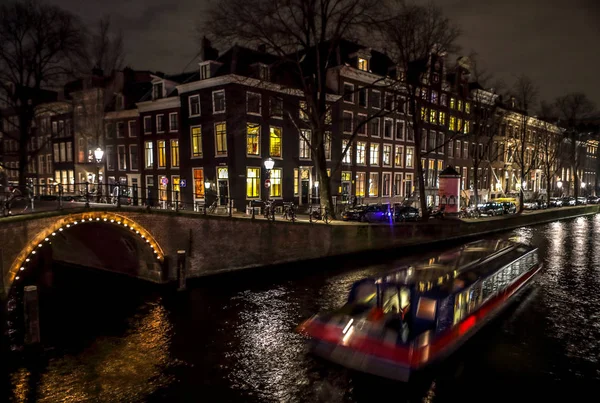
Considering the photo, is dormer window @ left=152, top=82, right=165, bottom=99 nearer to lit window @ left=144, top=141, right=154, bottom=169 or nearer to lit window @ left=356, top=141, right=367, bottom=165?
lit window @ left=144, top=141, right=154, bottom=169

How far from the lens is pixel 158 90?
40125 millimetres

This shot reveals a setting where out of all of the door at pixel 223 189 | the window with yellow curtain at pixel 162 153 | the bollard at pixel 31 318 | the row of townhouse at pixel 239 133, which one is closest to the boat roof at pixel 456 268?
the bollard at pixel 31 318

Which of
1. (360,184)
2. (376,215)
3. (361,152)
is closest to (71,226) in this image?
(376,215)

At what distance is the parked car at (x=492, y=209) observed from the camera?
43434 millimetres

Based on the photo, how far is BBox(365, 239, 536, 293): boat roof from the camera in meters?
11.7

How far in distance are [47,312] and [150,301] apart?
4079 mm

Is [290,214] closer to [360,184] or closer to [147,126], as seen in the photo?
[360,184]

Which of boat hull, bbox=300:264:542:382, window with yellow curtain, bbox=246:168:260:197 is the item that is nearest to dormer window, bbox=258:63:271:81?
window with yellow curtain, bbox=246:168:260:197

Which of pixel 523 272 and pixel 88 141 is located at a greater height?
pixel 88 141

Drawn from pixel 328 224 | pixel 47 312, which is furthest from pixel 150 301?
pixel 328 224

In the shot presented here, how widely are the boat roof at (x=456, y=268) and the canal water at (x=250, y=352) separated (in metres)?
2.29

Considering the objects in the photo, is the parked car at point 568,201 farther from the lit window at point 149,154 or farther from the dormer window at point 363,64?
the lit window at point 149,154

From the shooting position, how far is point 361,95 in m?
43.4

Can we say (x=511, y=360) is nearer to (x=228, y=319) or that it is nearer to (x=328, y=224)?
(x=228, y=319)
